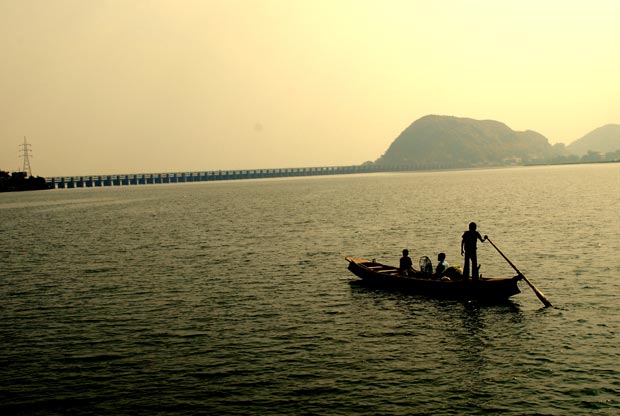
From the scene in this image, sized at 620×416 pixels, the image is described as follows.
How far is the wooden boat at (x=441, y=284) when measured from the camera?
2895 centimetres

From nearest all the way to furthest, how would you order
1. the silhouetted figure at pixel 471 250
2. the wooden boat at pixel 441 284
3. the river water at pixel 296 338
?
the river water at pixel 296 338 < the wooden boat at pixel 441 284 < the silhouetted figure at pixel 471 250

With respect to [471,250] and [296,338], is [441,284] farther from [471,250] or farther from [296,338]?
[296,338]

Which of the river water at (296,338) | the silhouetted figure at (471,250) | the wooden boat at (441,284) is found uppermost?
the silhouetted figure at (471,250)

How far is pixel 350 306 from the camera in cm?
2956

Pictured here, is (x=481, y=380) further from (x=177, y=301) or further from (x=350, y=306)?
(x=177, y=301)

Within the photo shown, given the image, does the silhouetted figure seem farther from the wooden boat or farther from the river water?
the river water

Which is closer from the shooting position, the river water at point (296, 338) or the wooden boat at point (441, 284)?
the river water at point (296, 338)

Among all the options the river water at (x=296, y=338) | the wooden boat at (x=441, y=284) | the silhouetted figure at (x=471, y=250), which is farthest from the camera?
the silhouetted figure at (x=471, y=250)

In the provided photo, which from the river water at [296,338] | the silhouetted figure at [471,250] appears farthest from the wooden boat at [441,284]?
the river water at [296,338]

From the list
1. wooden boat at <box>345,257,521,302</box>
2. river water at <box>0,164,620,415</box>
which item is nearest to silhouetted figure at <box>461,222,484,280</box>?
wooden boat at <box>345,257,521,302</box>

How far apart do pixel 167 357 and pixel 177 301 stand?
982cm

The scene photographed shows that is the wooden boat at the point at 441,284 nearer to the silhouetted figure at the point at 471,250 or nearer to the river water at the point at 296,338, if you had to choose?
the silhouetted figure at the point at 471,250

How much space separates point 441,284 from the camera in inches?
1202


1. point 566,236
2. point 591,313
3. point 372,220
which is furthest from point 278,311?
point 372,220
